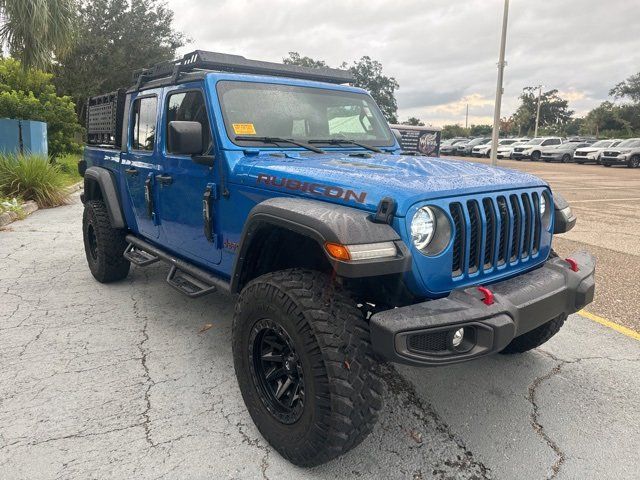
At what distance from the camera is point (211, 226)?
3.18 metres

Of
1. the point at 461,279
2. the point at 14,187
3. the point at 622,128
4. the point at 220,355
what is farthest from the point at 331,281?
the point at 622,128

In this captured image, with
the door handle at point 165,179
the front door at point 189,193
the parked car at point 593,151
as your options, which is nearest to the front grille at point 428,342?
the front door at point 189,193

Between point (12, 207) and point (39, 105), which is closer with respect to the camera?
point (12, 207)

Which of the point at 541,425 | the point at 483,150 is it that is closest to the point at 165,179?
the point at 541,425

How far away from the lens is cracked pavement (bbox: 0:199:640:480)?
237 centimetres

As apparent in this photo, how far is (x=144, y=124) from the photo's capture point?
4.21 meters

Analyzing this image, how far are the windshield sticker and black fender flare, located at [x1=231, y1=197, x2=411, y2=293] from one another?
2.83 ft

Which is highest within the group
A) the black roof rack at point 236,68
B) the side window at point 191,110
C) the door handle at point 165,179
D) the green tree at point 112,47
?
the green tree at point 112,47

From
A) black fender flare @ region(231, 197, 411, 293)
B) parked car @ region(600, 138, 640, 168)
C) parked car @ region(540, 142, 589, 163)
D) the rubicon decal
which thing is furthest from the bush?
parked car @ region(540, 142, 589, 163)

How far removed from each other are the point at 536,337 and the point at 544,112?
8438cm

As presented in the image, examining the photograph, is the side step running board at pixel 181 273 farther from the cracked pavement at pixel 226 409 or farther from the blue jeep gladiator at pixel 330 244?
the cracked pavement at pixel 226 409

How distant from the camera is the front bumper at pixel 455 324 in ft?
6.60

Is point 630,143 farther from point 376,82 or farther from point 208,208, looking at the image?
point 208,208

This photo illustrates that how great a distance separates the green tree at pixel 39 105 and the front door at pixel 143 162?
33.9 ft
